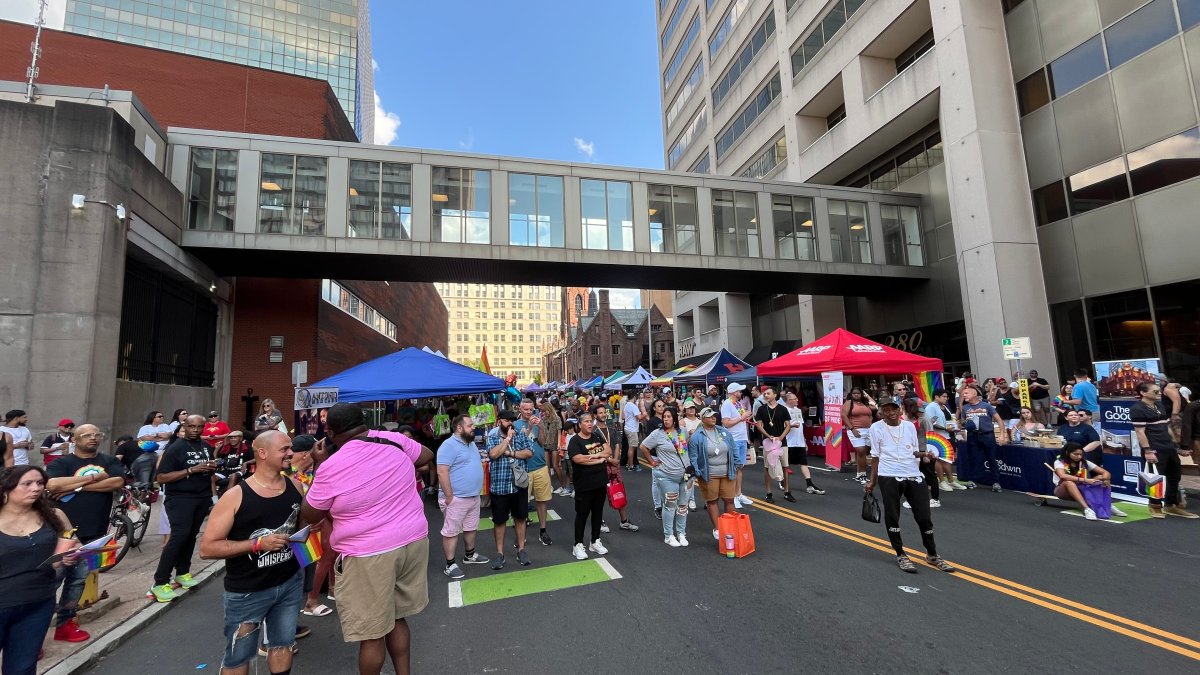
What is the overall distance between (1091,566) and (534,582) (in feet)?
20.8

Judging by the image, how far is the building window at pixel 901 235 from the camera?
23047mm

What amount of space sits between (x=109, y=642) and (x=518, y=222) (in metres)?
17.7

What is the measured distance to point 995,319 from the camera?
1739cm

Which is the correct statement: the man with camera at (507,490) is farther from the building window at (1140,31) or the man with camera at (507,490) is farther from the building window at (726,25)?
the building window at (726,25)

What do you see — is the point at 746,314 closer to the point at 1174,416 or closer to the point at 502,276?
the point at 502,276

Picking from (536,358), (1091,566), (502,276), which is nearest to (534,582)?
(1091,566)

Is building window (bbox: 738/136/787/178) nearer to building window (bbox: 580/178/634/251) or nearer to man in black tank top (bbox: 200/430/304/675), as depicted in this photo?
building window (bbox: 580/178/634/251)

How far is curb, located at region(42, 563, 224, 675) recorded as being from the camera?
4145 millimetres

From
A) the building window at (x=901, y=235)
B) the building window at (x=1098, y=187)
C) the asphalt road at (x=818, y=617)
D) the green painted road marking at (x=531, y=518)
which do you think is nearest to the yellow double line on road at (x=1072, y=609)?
the asphalt road at (x=818, y=617)

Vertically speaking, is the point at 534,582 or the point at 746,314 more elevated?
the point at 746,314

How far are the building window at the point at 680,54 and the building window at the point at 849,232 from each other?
911 inches

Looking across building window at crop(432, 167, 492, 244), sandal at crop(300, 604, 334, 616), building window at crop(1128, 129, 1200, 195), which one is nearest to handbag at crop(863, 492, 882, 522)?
sandal at crop(300, 604, 334, 616)

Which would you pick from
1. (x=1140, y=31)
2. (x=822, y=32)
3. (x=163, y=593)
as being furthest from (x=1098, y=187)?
(x=163, y=593)

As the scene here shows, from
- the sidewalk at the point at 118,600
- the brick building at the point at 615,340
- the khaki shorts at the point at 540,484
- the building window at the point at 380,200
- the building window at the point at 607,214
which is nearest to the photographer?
the sidewalk at the point at 118,600
